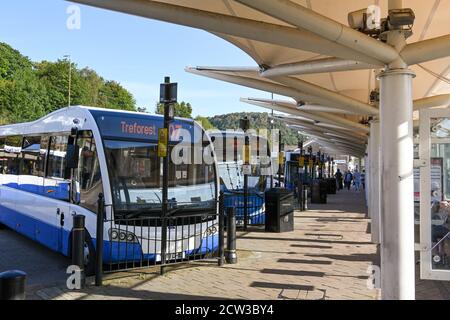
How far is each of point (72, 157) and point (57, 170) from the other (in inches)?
60.5

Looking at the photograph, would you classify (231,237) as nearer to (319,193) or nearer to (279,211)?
(279,211)

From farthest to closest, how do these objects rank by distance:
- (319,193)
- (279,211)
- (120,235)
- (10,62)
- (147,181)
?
(10,62) < (319,193) < (279,211) < (147,181) < (120,235)

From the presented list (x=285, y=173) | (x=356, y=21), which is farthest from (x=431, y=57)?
(x=285, y=173)

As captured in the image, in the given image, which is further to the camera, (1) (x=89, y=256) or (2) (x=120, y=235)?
(1) (x=89, y=256)

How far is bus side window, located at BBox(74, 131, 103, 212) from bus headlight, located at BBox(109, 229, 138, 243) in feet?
1.67

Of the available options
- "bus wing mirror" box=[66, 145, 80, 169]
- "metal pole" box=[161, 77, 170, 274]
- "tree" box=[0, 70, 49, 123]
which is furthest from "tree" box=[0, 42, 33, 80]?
"metal pole" box=[161, 77, 170, 274]

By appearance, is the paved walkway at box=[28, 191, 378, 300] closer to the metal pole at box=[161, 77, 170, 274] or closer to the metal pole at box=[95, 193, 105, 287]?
the metal pole at box=[95, 193, 105, 287]

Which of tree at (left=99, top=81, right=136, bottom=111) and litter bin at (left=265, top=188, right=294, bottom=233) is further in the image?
tree at (left=99, top=81, right=136, bottom=111)

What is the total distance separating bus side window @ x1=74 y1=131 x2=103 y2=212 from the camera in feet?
24.4

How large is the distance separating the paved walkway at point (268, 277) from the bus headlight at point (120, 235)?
608mm

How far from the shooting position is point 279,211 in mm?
12609

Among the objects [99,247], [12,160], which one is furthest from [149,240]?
[12,160]
